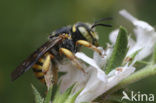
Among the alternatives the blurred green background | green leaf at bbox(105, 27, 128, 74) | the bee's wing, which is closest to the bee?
the bee's wing

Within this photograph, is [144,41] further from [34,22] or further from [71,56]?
[34,22]

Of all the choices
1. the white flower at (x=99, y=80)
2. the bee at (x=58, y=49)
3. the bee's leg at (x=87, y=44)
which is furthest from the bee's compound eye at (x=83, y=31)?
the white flower at (x=99, y=80)

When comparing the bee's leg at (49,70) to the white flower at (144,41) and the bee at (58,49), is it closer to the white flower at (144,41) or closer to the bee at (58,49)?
the bee at (58,49)

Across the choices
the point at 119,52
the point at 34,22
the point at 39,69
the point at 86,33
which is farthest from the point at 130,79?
the point at 34,22

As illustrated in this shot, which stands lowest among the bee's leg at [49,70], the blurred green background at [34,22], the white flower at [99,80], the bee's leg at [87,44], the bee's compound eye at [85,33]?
the white flower at [99,80]

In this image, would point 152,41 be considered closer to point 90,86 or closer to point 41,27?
point 90,86

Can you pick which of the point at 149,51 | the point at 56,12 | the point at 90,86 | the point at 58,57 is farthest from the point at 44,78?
the point at 56,12
